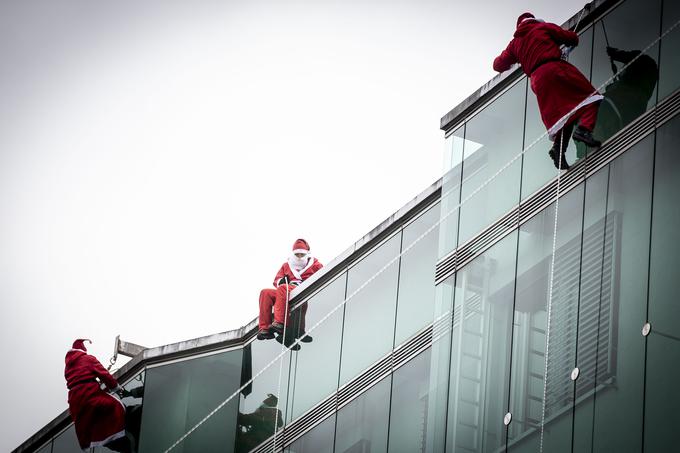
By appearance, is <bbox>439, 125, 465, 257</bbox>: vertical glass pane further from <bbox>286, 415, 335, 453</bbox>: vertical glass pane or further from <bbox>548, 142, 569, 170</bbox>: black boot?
<bbox>286, 415, 335, 453</bbox>: vertical glass pane

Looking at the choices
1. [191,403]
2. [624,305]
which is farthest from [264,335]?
[624,305]

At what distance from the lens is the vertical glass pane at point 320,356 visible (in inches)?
691

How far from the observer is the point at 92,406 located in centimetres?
2062

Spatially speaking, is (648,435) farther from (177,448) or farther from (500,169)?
(177,448)

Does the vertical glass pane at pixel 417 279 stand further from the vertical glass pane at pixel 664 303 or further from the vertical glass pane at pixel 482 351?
the vertical glass pane at pixel 664 303

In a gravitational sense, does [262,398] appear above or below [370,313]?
below

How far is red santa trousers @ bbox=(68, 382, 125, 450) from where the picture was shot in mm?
20469

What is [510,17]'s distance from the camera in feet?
595

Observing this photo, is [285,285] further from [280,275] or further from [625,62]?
[625,62]

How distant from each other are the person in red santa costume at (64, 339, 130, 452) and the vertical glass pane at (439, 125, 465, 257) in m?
6.92

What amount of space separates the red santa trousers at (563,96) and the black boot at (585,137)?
0.17ft

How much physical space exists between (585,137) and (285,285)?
668cm

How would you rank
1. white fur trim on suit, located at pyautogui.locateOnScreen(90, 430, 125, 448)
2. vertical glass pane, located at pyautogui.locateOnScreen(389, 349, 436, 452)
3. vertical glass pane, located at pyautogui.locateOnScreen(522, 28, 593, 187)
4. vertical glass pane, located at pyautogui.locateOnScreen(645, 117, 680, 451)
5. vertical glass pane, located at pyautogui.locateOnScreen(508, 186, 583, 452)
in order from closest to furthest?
1. vertical glass pane, located at pyautogui.locateOnScreen(645, 117, 680, 451)
2. vertical glass pane, located at pyautogui.locateOnScreen(508, 186, 583, 452)
3. vertical glass pane, located at pyautogui.locateOnScreen(522, 28, 593, 187)
4. vertical glass pane, located at pyautogui.locateOnScreen(389, 349, 436, 452)
5. white fur trim on suit, located at pyautogui.locateOnScreen(90, 430, 125, 448)

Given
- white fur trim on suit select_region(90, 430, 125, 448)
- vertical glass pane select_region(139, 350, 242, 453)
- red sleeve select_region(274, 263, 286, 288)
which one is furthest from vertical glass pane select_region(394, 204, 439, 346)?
white fur trim on suit select_region(90, 430, 125, 448)
